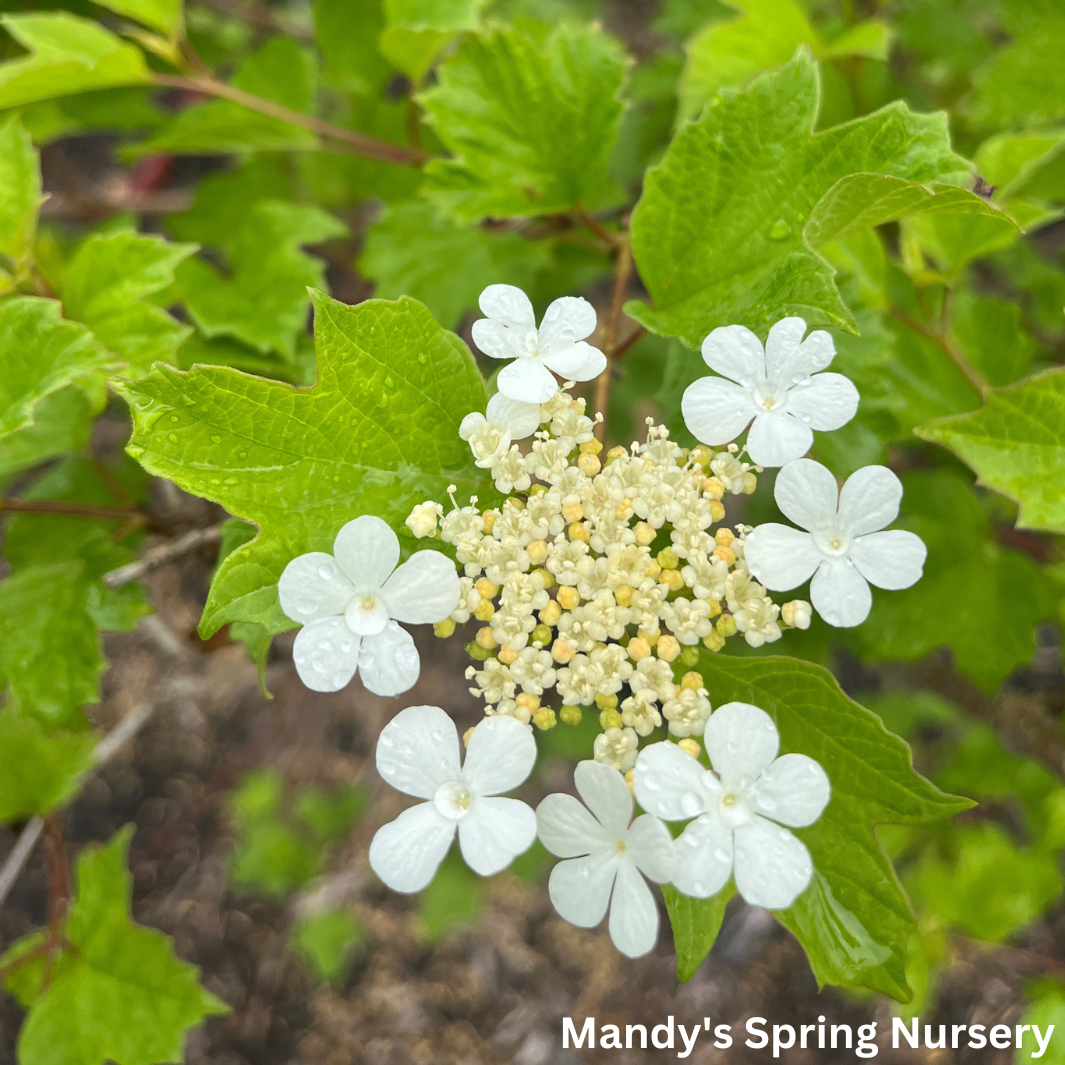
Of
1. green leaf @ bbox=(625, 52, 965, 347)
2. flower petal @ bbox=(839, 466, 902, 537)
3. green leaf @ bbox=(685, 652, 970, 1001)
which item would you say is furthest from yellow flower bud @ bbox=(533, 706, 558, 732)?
green leaf @ bbox=(625, 52, 965, 347)

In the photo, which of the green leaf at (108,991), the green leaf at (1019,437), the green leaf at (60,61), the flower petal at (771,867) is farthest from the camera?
the green leaf at (108,991)

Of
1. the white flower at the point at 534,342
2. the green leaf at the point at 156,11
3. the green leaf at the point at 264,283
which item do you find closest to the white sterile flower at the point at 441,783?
the white flower at the point at 534,342

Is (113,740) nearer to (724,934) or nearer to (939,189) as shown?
(724,934)

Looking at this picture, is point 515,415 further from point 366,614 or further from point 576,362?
point 366,614

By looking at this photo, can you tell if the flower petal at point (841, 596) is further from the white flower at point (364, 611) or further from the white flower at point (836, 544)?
the white flower at point (364, 611)

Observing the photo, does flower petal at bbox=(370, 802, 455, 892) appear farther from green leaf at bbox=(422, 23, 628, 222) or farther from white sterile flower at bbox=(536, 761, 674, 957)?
green leaf at bbox=(422, 23, 628, 222)

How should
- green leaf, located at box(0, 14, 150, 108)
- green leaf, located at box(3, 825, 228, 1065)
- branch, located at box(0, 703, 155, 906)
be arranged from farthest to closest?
branch, located at box(0, 703, 155, 906)
green leaf, located at box(3, 825, 228, 1065)
green leaf, located at box(0, 14, 150, 108)

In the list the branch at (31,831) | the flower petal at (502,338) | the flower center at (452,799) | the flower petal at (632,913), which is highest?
the flower petal at (502,338)
